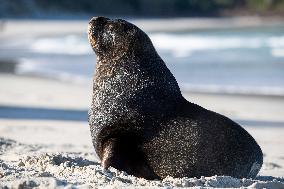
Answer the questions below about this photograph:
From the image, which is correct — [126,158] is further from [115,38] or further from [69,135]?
[69,135]

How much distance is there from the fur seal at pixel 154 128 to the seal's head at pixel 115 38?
0.5 inches

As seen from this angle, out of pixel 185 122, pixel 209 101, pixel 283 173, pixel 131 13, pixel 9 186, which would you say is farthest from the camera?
pixel 131 13

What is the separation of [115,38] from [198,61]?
19.9m

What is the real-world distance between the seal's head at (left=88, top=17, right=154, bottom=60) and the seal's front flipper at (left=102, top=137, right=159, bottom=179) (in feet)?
2.36

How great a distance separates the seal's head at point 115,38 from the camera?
675cm

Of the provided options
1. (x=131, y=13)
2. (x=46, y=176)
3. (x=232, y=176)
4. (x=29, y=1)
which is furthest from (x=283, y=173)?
(x=131, y=13)

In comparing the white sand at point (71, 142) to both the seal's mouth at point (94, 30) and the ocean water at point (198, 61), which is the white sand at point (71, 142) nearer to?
the seal's mouth at point (94, 30)

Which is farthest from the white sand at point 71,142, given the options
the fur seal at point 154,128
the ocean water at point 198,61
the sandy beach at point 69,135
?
the ocean water at point 198,61

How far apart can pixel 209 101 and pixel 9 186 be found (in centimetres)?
1027

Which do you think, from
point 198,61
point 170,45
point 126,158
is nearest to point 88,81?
point 198,61

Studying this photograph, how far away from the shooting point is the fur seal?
6.47 m

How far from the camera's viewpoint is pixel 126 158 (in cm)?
650

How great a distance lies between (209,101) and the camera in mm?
15539

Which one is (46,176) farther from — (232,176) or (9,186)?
(232,176)
